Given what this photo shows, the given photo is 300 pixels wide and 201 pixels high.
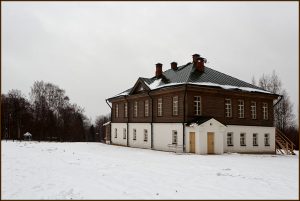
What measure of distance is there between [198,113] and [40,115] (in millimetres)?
44286

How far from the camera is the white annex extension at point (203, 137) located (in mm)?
25781

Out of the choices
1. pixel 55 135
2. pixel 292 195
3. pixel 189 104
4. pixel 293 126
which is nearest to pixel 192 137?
pixel 189 104

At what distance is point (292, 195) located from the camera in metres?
10.5

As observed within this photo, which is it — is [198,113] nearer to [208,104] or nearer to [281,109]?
[208,104]

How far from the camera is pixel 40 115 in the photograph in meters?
63.5

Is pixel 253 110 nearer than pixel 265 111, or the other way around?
pixel 253 110

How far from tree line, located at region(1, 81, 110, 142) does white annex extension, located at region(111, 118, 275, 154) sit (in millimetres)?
30936

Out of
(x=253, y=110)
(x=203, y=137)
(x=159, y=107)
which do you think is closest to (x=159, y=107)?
(x=159, y=107)

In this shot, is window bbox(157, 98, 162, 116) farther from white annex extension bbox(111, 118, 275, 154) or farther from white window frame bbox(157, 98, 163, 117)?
white annex extension bbox(111, 118, 275, 154)

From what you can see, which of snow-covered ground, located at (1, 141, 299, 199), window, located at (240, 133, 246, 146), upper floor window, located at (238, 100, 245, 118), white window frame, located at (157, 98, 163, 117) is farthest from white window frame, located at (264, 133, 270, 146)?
snow-covered ground, located at (1, 141, 299, 199)

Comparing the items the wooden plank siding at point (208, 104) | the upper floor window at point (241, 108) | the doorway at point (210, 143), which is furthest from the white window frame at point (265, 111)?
the doorway at point (210, 143)

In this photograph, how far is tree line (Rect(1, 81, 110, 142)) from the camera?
60312mm

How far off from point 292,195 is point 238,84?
22.1m

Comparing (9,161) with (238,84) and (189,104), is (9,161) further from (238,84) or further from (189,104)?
(238,84)
